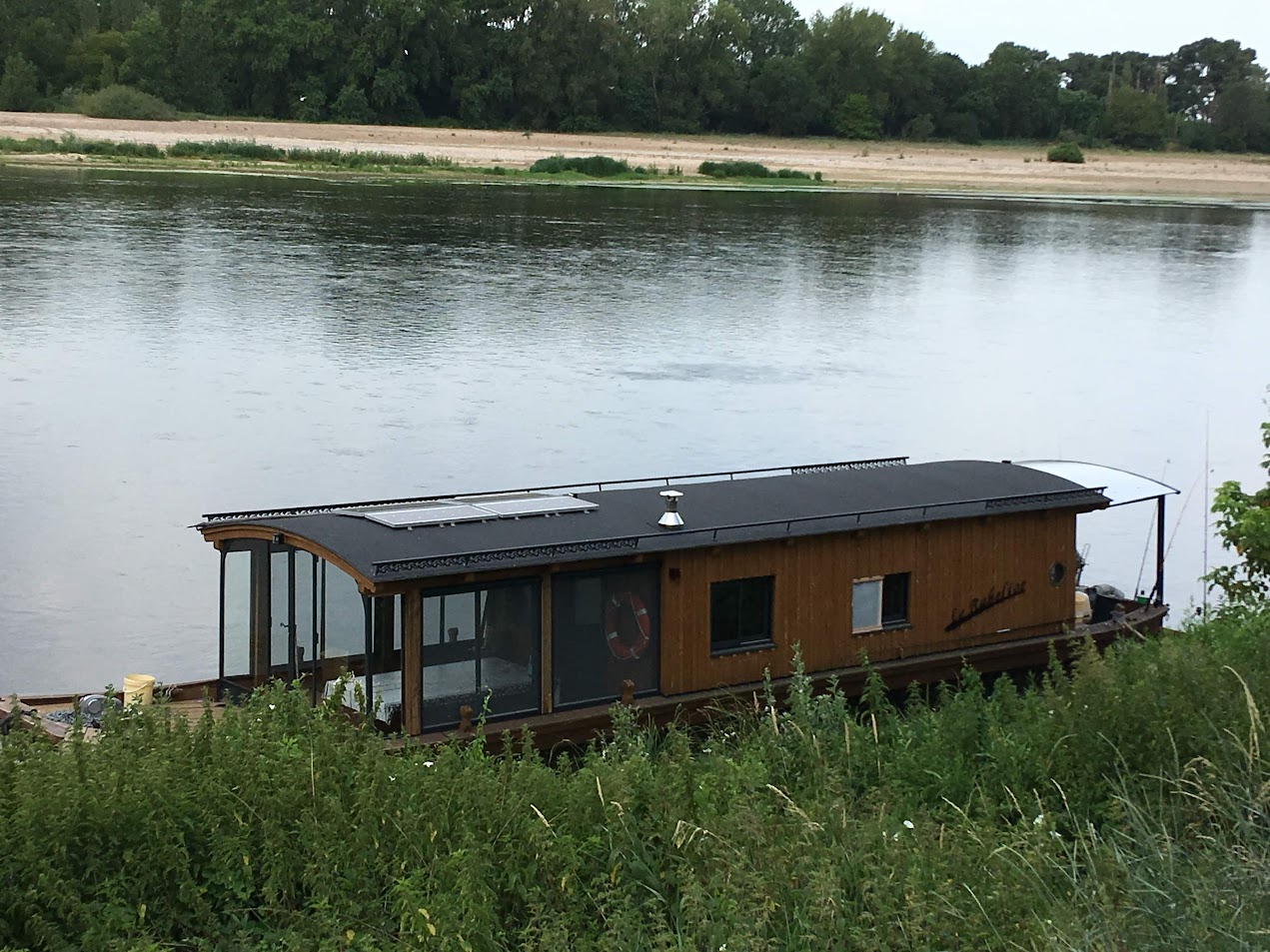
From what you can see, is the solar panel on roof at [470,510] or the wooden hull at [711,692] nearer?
the wooden hull at [711,692]

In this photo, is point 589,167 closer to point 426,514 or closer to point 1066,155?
point 1066,155

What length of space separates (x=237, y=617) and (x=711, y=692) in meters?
6.49

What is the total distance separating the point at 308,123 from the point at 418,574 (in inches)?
3234

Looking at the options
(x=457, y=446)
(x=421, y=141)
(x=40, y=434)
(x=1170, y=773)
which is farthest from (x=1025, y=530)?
(x=421, y=141)

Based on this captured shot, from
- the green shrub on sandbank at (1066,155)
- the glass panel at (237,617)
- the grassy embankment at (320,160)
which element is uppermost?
the green shrub on sandbank at (1066,155)

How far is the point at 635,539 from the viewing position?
13008 mm

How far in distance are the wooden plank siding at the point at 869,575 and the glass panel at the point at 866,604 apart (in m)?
0.10

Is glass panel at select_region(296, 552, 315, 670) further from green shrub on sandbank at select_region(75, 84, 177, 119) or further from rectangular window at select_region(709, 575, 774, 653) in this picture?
green shrub on sandbank at select_region(75, 84, 177, 119)

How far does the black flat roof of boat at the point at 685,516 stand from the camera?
40.1 feet

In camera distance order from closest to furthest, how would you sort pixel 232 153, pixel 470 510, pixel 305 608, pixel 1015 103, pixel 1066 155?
1. pixel 305 608
2. pixel 470 510
3. pixel 232 153
4. pixel 1066 155
5. pixel 1015 103

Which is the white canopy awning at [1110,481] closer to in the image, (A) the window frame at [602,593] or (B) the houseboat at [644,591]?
(B) the houseboat at [644,591]

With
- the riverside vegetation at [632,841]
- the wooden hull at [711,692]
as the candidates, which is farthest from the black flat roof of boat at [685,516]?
the riverside vegetation at [632,841]

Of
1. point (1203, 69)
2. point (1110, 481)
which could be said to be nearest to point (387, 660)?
point (1110, 481)

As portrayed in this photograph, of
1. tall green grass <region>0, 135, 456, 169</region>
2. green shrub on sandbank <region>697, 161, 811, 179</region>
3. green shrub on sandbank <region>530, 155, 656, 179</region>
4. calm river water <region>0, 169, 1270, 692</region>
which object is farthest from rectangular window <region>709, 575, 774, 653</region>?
green shrub on sandbank <region>697, 161, 811, 179</region>
